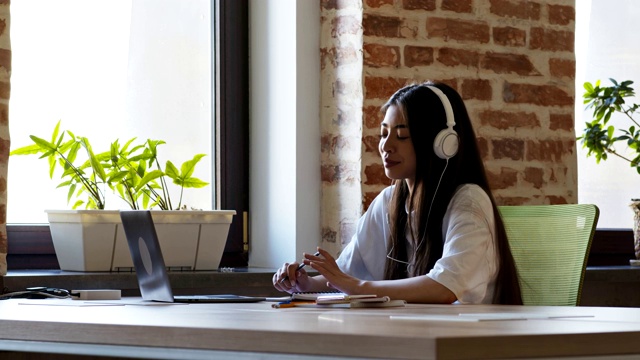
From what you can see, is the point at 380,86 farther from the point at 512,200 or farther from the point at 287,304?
the point at 287,304

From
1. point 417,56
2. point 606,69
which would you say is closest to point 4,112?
point 417,56

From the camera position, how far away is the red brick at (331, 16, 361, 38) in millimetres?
3260

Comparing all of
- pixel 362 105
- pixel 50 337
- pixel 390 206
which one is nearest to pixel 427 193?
pixel 390 206

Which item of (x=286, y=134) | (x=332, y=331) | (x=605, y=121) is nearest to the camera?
(x=332, y=331)

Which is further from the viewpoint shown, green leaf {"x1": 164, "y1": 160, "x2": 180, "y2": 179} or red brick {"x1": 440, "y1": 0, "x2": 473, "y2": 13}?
red brick {"x1": 440, "y1": 0, "x2": 473, "y2": 13}

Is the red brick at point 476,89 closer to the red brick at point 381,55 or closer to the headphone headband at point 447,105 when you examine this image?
the red brick at point 381,55

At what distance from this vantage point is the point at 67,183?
3.11m

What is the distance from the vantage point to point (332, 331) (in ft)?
4.28

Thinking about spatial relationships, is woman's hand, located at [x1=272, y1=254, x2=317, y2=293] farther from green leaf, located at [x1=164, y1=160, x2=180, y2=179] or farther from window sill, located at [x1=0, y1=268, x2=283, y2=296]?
green leaf, located at [x1=164, y1=160, x2=180, y2=179]

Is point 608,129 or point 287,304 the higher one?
point 608,129

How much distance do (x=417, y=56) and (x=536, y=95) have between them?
483mm

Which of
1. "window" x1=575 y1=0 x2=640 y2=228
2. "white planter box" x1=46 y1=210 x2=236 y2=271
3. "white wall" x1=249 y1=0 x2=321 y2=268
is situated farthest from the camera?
"window" x1=575 y1=0 x2=640 y2=228

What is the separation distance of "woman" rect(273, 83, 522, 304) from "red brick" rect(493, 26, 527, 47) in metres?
0.69

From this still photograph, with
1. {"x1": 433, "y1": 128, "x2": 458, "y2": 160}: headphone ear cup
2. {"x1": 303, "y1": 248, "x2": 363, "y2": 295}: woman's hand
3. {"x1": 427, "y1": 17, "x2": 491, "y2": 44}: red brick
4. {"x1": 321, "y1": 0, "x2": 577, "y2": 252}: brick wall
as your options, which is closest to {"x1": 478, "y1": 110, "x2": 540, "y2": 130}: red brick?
{"x1": 321, "y1": 0, "x2": 577, "y2": 252}: brick wall
